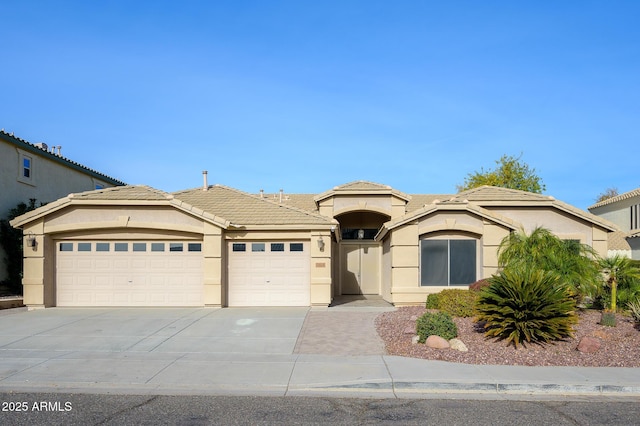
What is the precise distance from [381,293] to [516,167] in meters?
23.7

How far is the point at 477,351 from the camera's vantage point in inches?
437

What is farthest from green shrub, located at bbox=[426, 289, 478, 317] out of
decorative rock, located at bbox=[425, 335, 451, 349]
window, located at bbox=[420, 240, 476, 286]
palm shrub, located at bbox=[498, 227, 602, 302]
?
decorative rock, located at bbox=[425, 335, 451, 349]

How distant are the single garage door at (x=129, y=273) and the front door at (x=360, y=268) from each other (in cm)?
830

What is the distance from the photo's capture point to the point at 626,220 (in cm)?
4244

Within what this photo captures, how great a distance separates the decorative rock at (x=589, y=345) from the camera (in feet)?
35.6

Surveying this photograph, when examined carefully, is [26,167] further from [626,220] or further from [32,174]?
[626,220]

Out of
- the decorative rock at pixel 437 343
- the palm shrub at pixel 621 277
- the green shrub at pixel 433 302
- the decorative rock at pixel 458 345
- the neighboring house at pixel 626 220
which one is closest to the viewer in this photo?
→ the decorative rock at pixel 458 345

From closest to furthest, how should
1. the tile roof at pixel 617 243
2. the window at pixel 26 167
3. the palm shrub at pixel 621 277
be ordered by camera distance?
the palm shrub at pixel 621 277 < the window at pixel 26 167 < the tile roof at pixel 617 243

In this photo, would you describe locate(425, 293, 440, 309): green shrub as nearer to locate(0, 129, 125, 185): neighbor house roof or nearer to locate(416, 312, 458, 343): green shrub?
locate(416, 312, 458, 343): green shrub

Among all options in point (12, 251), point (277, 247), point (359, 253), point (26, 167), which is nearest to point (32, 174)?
point (26, 167)

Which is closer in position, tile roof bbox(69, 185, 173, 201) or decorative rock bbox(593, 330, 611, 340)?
decorative rock bbox(593, 330, 611, 340)

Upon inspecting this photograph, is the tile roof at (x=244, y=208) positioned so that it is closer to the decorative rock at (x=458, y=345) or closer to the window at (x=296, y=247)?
the window at (x=296, y=247)

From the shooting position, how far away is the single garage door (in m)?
18.4

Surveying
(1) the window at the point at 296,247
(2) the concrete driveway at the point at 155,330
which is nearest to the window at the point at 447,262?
(1) the window at the point at 296,247
